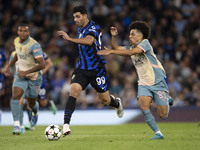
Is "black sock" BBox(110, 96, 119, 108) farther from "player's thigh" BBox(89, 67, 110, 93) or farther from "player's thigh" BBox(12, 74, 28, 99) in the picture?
"player's thigh" BBox(12, 74, 28, 99)

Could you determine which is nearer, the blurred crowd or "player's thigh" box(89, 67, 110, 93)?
"player's thigh" box(89, 67, 110, 93)

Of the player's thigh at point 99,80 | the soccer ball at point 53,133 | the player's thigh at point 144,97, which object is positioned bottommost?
the soccer ball at point 53,133

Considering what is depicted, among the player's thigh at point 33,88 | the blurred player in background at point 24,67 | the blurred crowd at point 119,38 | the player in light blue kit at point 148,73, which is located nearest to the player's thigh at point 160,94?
the player in light blue kit at point 148,73

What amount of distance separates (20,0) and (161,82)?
12.9 meters

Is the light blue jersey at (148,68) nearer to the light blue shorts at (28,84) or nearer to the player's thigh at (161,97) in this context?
the player's thigh at (161,97)

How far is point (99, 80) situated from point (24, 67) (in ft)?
6.67

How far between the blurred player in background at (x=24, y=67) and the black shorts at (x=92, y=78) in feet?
4.70

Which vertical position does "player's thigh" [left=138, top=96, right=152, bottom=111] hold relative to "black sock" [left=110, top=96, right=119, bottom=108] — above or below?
above

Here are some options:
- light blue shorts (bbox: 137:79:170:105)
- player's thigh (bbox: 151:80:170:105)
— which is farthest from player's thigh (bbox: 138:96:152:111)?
player's thigh (bbox: 151:80:170:105)

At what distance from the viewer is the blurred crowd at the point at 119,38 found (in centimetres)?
1525

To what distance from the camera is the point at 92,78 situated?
8.42 metres

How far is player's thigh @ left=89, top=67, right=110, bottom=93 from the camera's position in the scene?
→ 8.44 metres

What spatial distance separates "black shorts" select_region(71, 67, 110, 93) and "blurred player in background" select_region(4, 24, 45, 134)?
4.70ft

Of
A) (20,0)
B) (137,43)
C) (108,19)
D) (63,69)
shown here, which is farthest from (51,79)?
(137,43)
